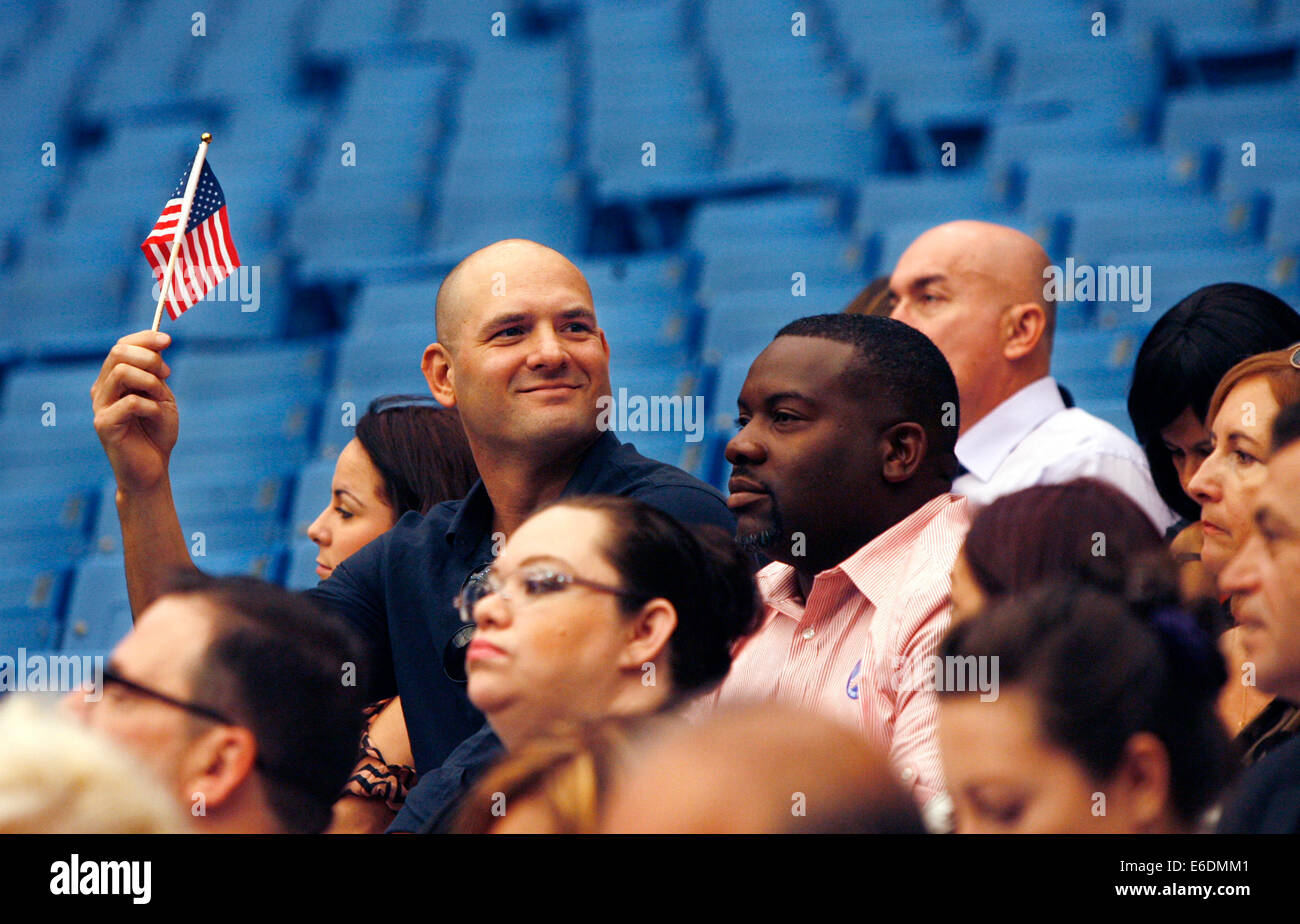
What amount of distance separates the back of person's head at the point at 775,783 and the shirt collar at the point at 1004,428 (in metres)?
1.67

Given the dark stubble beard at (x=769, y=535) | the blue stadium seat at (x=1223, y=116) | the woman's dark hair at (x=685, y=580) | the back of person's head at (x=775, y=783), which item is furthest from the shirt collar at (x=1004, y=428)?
the blue stadium seat at (x=1223, y=116)

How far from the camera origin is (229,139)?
18.2ft

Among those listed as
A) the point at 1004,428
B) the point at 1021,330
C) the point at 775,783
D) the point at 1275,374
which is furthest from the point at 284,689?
the point at 1021,330

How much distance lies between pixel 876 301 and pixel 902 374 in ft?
3.26

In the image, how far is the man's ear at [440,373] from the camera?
2.32 meters

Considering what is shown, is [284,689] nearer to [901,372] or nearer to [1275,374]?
[901,372]

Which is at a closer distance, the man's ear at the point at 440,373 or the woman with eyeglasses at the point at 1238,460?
the woman with eyeglasses at the point at 1238,460

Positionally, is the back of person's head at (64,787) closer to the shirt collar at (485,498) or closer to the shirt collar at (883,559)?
the shirt collar at (883,559)

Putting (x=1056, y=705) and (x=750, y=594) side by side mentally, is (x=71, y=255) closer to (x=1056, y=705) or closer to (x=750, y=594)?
(x=750, y=594)

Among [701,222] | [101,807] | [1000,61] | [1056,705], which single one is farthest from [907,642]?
[1000,61]

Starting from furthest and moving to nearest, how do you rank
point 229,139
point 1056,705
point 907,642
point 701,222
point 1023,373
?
point 229,139 → point 701,222 → point 1023,373 → point 907,642 → point 1056,705

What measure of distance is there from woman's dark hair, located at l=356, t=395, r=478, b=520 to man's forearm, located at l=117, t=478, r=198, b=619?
45cm

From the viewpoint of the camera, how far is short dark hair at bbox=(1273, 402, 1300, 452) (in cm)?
128

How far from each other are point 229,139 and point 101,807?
4.77m
